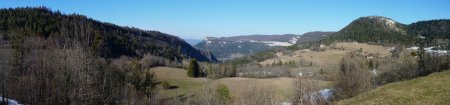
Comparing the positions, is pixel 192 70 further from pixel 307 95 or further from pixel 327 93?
pixel 307 95

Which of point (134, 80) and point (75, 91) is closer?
point (75, 91)

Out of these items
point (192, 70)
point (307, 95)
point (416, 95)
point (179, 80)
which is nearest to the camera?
point (416, 95)

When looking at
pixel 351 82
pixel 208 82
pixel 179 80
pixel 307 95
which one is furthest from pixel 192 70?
pixel 307 95

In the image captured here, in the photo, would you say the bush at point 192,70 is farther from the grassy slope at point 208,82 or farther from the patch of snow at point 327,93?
the patch of snow at point 327,93

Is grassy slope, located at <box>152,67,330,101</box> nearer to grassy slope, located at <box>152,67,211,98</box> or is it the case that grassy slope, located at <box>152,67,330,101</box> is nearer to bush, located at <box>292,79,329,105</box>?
grassy slope, located at <box>152,67,211,98</box>

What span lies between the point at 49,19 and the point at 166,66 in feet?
175

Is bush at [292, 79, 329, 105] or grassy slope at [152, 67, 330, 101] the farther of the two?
grassy slope at [152, 67, 330, 101]

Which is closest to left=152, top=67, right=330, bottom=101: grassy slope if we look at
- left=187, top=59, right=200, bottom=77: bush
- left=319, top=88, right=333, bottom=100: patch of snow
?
left=187, top=59, right=200, bottom=77: bush

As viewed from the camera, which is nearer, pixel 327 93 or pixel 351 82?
pixel 351 82

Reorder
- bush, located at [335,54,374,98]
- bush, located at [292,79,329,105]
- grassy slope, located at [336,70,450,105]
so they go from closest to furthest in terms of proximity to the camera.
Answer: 1. grassy slope, located at [336,70,450,105]
2. bush, located at [292,79,329,105]
3. bush, located at [335,54,374,98]

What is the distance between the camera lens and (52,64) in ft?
168

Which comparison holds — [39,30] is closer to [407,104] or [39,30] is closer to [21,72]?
[21,72]

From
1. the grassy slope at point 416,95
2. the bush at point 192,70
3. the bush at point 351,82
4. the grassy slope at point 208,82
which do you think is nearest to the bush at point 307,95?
the bush at point 351,82

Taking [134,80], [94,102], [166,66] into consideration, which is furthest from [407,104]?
[166,66]
